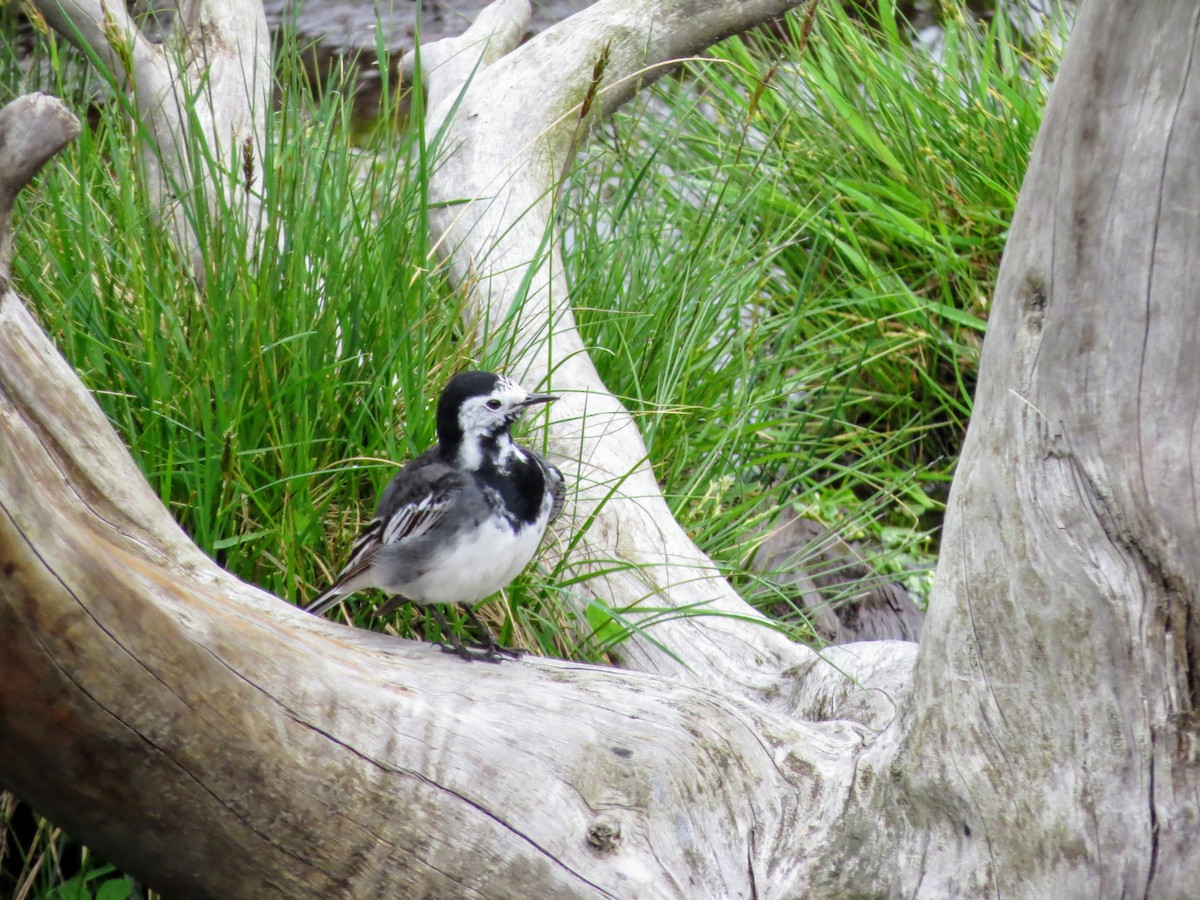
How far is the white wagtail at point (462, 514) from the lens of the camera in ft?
9.02

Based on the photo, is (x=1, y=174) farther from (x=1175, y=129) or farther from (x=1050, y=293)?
(x=1175, y=129)

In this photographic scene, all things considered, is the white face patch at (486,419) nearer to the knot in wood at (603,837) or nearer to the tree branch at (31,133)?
the knot in wood at (603,837)

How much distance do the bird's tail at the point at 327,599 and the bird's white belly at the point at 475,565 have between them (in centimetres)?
17

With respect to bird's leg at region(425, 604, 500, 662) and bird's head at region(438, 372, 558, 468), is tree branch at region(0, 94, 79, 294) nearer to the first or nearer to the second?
bird's head at region(438, 372, 558, 468)

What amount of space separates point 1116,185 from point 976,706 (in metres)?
0.94

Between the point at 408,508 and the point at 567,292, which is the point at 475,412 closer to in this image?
the point at 408,508

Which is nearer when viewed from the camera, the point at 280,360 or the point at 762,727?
the point at 762,727

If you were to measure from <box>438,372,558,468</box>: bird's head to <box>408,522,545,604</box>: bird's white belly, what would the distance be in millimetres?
200

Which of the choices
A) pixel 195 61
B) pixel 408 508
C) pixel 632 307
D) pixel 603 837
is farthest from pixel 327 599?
pixel 195 61

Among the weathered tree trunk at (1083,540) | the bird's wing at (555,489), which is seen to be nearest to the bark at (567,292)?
the bird's wing at (555,489)

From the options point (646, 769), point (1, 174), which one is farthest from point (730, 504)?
point (1, 174)

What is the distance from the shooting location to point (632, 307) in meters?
4.36

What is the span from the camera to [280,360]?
3.26 meters

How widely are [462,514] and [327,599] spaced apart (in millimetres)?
423
